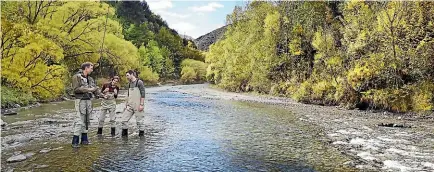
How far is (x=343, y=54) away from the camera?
1232 inches

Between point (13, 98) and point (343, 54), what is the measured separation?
2378cm

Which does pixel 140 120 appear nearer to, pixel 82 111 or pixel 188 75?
pixel 82 111

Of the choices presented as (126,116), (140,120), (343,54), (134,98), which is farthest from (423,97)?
(126,116)

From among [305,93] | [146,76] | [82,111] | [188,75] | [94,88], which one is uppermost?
[188,75]

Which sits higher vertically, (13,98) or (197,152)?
(13,98)

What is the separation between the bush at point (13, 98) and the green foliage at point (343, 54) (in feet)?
67.5

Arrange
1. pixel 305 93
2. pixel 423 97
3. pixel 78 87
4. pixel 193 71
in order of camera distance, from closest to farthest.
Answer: pixel 78 87
pixel 423 97
pixel 305 93
pixel 193 71

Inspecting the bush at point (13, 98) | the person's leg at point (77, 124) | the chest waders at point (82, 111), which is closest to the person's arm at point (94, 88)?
the chest waders at point (82, 111)

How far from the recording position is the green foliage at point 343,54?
2395 cm

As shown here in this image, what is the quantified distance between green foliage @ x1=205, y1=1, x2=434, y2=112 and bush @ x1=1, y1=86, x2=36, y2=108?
2058 cm

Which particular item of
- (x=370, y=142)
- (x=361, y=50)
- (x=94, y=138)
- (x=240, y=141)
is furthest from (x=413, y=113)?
(x=94, y=138)

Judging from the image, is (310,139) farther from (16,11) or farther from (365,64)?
(16,11)

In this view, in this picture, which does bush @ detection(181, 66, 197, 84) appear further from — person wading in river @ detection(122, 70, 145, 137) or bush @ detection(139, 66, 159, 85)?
person wading in river @ detection(122, 70, 145, 137)

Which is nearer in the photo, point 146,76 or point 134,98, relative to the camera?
point 134,98
